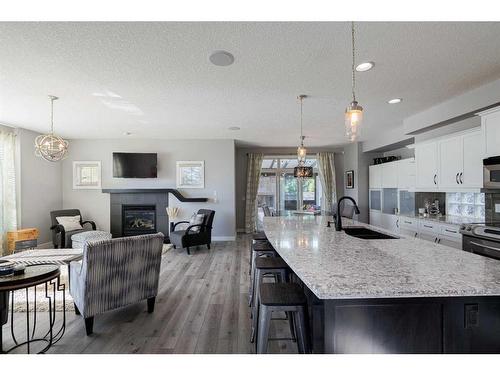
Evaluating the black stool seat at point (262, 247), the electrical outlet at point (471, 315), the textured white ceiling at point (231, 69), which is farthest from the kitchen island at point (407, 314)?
the textured white ceiling at point (231, 69)

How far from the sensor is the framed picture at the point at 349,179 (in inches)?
276

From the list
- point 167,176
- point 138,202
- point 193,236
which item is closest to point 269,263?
point 193,236

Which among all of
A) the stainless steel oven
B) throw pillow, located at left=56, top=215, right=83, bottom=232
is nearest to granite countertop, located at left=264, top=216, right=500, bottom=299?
the stainless steel oven

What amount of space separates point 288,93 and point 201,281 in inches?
113

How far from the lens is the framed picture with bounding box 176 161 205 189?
20.4 ft

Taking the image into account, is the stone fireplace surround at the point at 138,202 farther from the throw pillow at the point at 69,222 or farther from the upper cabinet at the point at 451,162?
the upper cabinet at the point at 451,162

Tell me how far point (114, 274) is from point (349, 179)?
656 cm

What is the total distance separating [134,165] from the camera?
6047 millimetres

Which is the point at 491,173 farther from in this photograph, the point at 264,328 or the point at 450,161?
the point at 264,328

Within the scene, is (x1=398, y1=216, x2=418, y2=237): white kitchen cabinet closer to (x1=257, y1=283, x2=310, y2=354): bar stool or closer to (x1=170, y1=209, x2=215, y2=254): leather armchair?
(x1=257, y1=283, x2=310, y2=354): bar stool

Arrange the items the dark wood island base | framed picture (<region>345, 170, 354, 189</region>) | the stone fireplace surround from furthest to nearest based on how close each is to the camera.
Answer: framed picture (<region>345, 170, 354, 189</region>) < the stone fireplace surround < the dark wood island base

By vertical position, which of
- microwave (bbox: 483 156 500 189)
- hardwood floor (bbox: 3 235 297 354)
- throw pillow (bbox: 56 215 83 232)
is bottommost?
hardwood floor (bbox: 3 235 297 354)

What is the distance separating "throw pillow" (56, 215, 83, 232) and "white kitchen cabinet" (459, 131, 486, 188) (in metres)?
7.21
